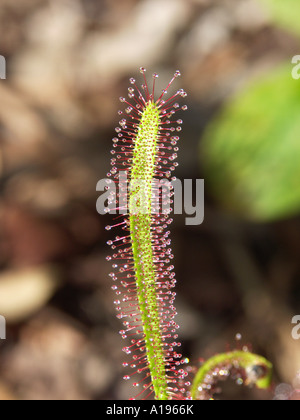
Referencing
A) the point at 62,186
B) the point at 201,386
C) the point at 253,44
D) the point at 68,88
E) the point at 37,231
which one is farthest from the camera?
the point at 253,44

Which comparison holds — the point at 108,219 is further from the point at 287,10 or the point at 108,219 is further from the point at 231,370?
the point at 231,370

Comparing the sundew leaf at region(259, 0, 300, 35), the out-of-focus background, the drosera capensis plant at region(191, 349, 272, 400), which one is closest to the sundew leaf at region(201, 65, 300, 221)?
the out-of-focus background

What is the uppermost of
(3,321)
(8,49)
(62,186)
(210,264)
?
(8,49)

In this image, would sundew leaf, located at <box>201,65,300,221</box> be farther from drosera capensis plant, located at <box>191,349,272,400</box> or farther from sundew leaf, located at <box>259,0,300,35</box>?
drosera capensis plant, located at <box>191,349,272,400</box>

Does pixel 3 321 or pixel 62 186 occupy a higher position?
pixel 62 186

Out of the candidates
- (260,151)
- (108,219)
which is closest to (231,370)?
(260,151)

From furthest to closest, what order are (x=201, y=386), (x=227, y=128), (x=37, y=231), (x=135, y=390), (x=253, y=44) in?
(x=253, y=44) → (x=37, y=231) → (x=227, y=128) → (x=135, y=390) → (x=201, y=386)

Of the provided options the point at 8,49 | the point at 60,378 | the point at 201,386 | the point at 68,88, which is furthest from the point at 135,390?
the point at 8,49

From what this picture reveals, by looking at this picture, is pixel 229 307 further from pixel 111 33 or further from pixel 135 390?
pixel 111 33
